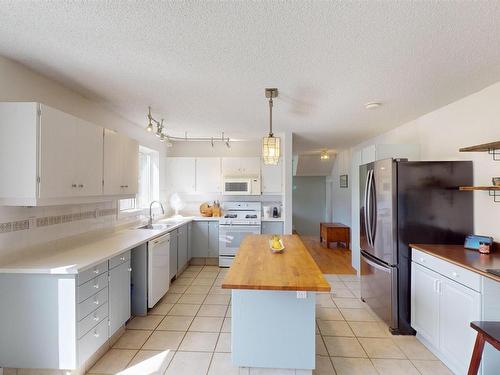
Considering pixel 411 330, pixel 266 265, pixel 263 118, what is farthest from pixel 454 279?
pixel 263 118

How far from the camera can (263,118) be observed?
3555mm

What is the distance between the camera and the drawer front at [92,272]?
6.43 feet

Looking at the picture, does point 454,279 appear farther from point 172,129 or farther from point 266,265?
point 172,129

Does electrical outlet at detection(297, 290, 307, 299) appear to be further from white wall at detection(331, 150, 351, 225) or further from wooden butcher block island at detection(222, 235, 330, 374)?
white wall at detection(331, 150, 351, 225)

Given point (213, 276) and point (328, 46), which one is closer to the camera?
point (328, 46)

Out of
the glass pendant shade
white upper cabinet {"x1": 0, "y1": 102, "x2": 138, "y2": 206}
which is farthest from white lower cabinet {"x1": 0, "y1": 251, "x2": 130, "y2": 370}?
the glass pendant shade

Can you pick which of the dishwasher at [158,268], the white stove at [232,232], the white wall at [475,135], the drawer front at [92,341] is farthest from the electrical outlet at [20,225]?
the white wall at [475,135]

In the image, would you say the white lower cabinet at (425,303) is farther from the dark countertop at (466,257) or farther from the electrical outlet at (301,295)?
the electrical outlet at (301,295)

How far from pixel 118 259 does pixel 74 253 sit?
1.17ft

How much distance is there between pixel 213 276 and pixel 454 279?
10.7 ft

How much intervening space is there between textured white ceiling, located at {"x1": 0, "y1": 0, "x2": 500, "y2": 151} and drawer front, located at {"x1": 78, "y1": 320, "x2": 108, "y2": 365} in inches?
81.8

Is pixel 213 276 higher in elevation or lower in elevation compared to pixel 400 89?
lower

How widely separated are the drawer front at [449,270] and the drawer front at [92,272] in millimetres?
2805

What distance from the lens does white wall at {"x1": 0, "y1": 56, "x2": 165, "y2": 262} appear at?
1988 millimetres
